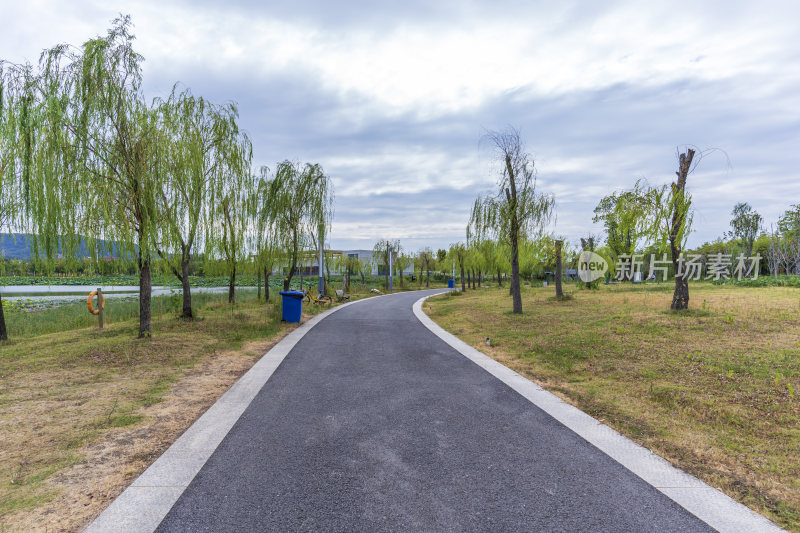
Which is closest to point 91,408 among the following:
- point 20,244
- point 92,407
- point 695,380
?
point 92,407

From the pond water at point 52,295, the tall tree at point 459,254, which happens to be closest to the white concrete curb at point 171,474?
the pond water at point 52,295

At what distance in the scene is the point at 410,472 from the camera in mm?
2768

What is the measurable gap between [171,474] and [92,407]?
227 centimetres

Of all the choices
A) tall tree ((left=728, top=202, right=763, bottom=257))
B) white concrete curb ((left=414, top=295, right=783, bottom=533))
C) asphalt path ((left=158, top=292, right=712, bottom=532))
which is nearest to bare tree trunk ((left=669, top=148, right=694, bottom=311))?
white concrete curb ((left=414, top=295, right=783, bottom=533))

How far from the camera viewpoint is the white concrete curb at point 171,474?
221 centimetres

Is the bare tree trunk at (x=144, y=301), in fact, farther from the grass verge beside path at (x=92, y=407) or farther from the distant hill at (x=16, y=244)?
the distant hill at (x=16, y=244)

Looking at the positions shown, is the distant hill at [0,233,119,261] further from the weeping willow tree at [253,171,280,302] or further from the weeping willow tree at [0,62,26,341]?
the weeping willow tree at [253,171,280,302]

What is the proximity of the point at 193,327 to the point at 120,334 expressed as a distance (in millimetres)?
1573

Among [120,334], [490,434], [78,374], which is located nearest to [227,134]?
[120,334]

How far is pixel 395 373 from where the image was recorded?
18.9ft

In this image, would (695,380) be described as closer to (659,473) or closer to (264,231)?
(659,473)

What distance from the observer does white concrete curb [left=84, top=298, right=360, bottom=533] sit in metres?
2.21

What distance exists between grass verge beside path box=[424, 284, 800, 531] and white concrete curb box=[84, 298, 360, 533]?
152 inches

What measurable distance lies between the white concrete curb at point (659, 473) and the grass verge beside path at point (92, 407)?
3.83 metres
